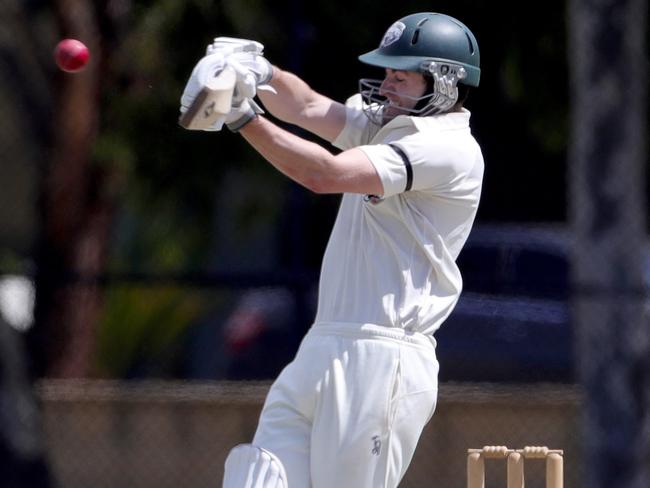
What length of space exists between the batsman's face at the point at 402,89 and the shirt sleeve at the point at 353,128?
0.77 feet

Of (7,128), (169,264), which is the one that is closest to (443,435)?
(169,264)

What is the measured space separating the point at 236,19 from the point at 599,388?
2.80 m

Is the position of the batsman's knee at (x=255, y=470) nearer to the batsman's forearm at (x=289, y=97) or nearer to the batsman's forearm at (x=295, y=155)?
the batsman's forearm at (x=295, y=155)

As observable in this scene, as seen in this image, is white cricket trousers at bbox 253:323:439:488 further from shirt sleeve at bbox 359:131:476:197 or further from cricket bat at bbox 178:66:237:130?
cricket bat at bbox 178:66:237:130

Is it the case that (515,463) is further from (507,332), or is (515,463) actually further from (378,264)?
(507,332)

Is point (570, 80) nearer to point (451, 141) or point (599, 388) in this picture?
point (599, 388)

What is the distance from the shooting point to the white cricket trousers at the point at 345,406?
4.11m

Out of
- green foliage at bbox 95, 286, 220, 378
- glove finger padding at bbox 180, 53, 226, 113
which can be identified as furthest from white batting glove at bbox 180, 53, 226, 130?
green foliage at bbox 95, 286, 220, 378

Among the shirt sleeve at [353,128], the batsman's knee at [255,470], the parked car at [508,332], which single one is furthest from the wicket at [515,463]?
the parked car at [508,332]

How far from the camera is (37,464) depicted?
777cm

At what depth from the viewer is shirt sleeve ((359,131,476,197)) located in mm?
4074

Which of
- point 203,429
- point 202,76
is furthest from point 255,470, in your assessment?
point 203,429

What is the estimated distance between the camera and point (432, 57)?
4.30 m

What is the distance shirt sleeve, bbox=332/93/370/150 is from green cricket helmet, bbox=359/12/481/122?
0.15 metres
